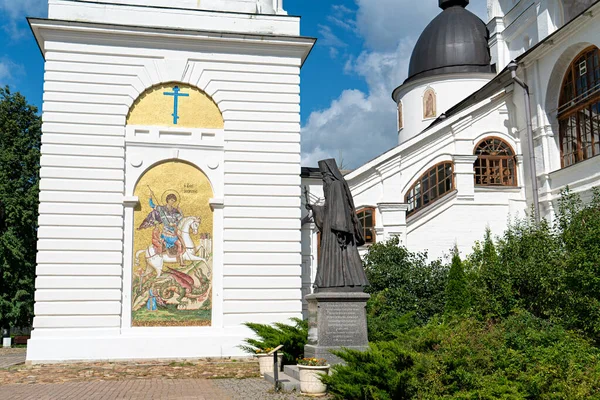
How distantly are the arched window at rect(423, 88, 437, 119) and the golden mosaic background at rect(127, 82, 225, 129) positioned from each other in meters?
17.0

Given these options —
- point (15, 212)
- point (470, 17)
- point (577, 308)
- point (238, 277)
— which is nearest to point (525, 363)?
point (577, 308)

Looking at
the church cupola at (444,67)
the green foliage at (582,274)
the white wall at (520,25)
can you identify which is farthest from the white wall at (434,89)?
the green foliage at (582,274)

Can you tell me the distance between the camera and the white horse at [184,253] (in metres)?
16.3

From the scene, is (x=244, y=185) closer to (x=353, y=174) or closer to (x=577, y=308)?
(x=353, y=174)

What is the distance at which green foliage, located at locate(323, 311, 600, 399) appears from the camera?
7.86 m

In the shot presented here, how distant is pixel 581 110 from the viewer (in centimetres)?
2164

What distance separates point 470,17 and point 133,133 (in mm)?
21101

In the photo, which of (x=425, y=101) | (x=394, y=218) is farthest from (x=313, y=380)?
(x=425, y=101)

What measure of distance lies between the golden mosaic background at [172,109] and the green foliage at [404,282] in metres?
5.72

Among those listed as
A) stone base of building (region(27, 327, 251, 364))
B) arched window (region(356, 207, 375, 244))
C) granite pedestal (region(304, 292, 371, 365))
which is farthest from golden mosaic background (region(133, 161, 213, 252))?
arched window (region(356, 207, 375, 244))

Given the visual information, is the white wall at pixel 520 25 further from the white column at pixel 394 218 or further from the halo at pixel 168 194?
the halo at pixel 168 194

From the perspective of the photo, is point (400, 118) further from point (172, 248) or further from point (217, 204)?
point (172, 248)

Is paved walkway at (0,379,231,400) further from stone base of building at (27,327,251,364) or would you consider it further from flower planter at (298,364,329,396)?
stone base of building at (27,327,251,364)

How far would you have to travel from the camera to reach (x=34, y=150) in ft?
90.9
